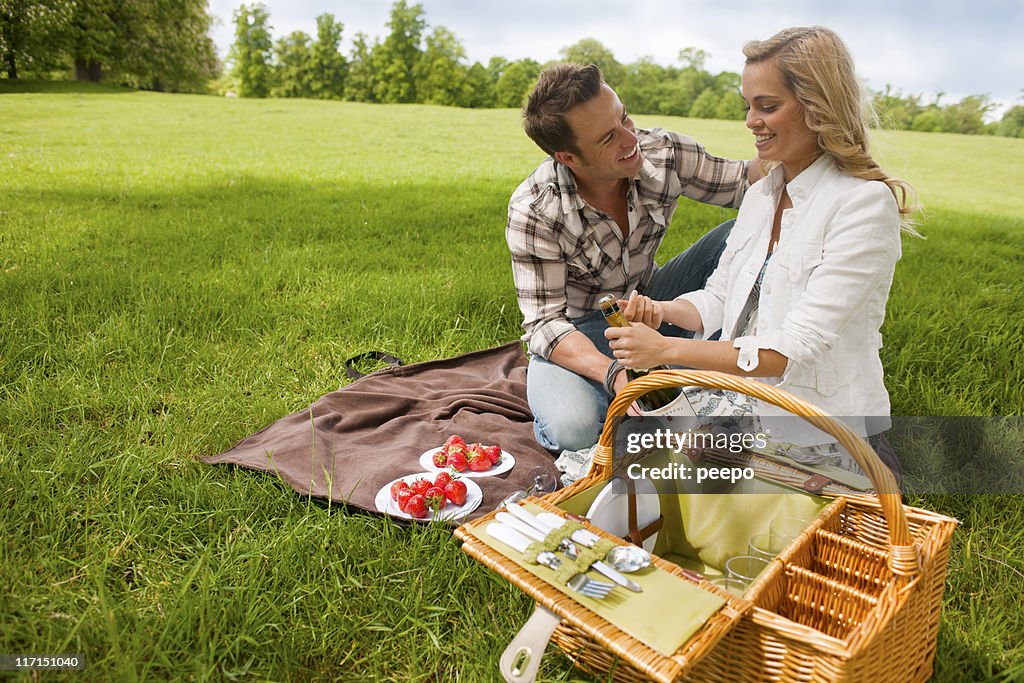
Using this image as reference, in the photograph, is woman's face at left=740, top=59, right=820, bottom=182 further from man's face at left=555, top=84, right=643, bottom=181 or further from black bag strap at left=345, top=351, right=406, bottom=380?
black bag strap at left=345, top=351, right=406, bottom=380

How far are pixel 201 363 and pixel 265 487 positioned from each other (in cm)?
151

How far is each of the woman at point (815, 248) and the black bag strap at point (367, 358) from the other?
1.97 metres

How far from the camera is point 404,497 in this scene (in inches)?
104

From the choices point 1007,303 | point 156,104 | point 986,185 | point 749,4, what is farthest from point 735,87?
point 1007,303

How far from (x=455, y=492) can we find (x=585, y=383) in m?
0.85

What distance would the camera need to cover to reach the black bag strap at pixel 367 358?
4035mm

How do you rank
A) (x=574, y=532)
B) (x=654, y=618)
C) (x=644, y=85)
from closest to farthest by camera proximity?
1. (x=654, y=618)
2. (x=574, y=532)
3. (x=644, y=85)

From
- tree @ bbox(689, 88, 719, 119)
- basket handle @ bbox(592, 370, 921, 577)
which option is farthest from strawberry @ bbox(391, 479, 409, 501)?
tree @ bbox(689, 88, 719, 119)

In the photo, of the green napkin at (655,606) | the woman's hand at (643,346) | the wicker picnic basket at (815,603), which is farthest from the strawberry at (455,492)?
the green napkin at (655,606)

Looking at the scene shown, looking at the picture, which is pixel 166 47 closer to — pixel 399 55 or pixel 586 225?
pixel 399 55

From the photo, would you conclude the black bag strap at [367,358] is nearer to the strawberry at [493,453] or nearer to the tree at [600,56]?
the strawberry at [493,453]

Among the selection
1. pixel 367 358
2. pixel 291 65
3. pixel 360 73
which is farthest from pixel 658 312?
pixel 291 65

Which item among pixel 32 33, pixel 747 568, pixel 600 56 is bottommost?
pixel 747 568

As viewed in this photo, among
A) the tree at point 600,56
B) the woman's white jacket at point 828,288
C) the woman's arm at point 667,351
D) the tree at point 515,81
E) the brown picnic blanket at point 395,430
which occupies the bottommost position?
the brown picnic blanket at point 395,430
